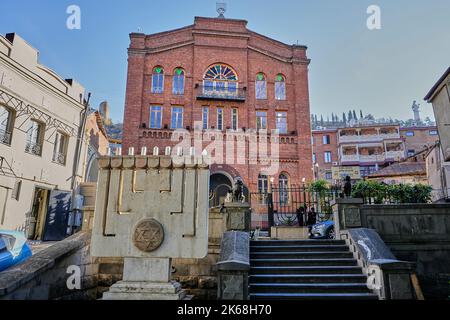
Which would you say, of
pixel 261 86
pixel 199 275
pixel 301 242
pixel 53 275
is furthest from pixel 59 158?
pixel 261 86

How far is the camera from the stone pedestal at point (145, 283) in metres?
4.16

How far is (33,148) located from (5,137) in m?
1.53

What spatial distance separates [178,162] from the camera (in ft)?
14.9

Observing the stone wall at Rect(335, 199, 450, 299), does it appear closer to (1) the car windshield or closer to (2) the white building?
(1) the car windshield

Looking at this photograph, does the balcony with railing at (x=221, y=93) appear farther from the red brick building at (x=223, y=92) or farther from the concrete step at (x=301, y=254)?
the concrete step at (x=301, y=254)

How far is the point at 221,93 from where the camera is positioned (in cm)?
2297

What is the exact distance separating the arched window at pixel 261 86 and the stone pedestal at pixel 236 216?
16999 millimetres

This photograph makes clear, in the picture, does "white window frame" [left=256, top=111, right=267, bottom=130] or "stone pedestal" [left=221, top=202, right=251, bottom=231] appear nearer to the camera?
"stone pedestal" [left=221, top=202, right=251, bottom=231]

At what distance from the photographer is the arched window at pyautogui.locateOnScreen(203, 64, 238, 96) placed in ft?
75.7

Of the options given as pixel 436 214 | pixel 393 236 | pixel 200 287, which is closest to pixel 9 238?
pixel 200 287

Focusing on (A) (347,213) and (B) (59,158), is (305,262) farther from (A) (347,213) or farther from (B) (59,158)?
(B) (59,158)

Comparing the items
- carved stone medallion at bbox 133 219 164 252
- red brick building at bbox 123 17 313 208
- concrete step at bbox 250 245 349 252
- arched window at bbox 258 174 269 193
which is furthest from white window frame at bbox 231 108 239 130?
carved stone medallion at bbox 133 219 164 252
